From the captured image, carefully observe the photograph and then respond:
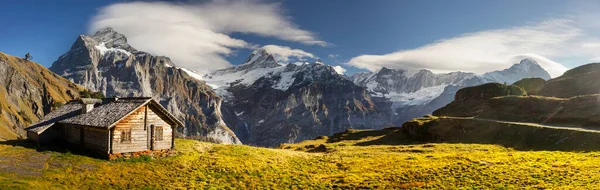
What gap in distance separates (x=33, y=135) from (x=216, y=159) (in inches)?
867

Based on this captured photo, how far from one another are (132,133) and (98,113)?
5823 mm

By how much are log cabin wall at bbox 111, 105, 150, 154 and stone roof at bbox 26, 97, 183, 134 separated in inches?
34.4

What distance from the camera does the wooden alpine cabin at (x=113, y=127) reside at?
3719 centimetres

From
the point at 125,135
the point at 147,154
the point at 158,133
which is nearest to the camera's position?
the point at 125,135

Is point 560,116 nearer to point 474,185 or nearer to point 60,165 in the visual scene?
point 474,185

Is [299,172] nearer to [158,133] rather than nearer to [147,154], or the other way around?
[147,154]

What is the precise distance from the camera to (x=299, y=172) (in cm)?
3734

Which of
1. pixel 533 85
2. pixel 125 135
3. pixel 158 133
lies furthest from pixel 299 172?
pixel 533 85

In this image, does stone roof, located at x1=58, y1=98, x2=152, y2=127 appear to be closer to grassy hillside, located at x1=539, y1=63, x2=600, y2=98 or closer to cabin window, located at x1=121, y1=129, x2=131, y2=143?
cabin window, located at x1=121, y1=129, x2=131, y2=143

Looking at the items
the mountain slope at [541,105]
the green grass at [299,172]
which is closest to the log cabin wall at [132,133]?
the green grass at [299,172]

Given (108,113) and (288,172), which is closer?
(288,172)

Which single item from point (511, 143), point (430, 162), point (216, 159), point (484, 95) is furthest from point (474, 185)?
point (484, 95)

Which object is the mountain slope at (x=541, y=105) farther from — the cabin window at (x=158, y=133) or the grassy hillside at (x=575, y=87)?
the cabin window at (x=158, y=133)

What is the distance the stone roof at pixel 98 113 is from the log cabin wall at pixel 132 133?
0.87 meters
